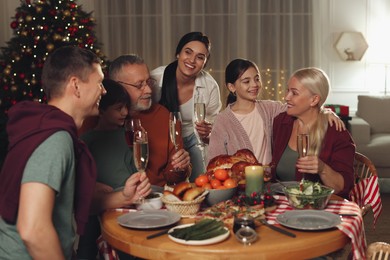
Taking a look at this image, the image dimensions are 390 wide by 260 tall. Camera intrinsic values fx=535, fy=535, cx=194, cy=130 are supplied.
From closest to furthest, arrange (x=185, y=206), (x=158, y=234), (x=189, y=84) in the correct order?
(x=158, y=234) → (x=185, y=206) → (x=189, y=84)

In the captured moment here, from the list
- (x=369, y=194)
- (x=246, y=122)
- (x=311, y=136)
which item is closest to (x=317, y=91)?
(x=311, y=136)

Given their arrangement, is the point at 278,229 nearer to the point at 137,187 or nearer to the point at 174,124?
the point at 137,187

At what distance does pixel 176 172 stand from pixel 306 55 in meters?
4.56

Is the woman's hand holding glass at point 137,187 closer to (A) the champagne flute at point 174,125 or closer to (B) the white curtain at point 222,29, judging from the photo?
(A) the champagne flute at point 174,125

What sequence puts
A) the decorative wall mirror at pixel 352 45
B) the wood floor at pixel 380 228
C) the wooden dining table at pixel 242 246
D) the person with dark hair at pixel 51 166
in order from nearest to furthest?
1. the person with dark hair at pixel 51 166
2. the wooden dining table at pixel 242 246
3. the wood floor at pixel 380 228
4. the decorative wall mirror at pixel 352 45

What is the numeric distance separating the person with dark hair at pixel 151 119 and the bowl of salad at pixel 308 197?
55 cm

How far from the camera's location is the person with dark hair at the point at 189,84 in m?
3.29

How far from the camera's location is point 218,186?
6.95 feet

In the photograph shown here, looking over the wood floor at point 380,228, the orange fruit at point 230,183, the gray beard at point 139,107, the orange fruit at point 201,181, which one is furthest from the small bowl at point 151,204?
the wood floor at point 380,228

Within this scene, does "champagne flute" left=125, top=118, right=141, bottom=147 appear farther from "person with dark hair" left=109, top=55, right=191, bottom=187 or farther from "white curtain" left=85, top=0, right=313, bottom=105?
"white curtain" left=85, top=0, right=313, bottom=105

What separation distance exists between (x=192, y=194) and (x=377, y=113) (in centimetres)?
442

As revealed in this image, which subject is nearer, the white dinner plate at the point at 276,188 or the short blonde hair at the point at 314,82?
the white dinner plate at the point at 276,188

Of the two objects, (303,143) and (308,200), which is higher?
(303,143)

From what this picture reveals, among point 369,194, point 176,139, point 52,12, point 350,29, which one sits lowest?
point 369,194
